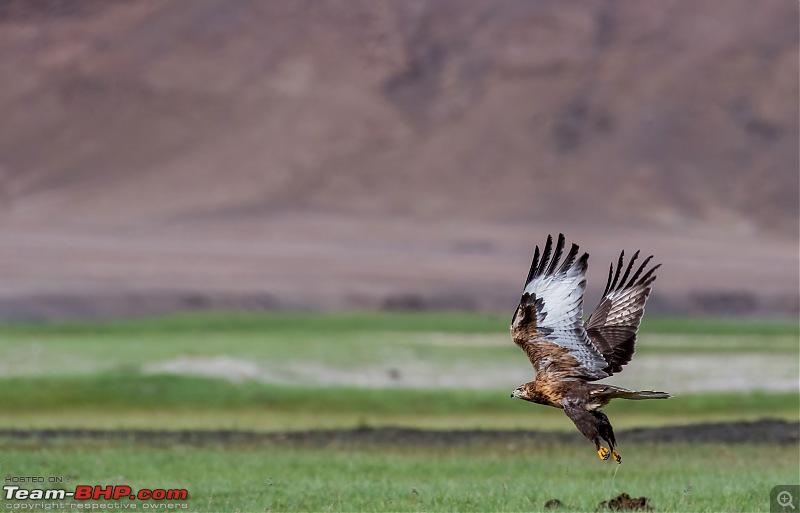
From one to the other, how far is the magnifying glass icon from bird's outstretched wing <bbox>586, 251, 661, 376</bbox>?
2.72 metres

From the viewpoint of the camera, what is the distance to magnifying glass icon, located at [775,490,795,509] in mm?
20016

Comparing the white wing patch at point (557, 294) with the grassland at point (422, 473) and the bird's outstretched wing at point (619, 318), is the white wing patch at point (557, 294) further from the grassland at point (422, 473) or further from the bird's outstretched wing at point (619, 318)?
the grassland at point (422, 473)

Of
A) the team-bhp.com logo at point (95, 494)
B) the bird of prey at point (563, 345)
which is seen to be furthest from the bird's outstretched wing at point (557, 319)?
the team-bhp.com logo at point (95, 494)

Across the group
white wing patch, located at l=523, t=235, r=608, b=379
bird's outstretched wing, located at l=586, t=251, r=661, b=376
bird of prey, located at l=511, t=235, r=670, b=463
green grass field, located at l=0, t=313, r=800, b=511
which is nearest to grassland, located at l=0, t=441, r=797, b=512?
green grass field, located at l=0, t=313, r=800, b=511

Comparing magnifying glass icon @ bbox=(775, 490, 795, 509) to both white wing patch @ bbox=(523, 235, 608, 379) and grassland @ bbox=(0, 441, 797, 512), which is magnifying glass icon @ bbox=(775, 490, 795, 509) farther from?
white wing patch @ bbox=(523, 235, 608, 379)

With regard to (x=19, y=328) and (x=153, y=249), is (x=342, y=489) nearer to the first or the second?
(x=19, y=328)

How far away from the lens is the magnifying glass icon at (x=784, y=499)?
2002 cm

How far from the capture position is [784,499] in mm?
20422

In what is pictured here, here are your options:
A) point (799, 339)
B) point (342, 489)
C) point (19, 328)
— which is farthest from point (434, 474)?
point (19, 328)

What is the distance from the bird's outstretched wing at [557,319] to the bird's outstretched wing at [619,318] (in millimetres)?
1646

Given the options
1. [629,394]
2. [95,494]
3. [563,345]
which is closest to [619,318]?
[563,345]

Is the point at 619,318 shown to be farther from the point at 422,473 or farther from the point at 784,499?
the point at 422,473

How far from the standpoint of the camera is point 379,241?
189 meters

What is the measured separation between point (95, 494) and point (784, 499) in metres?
9.14
